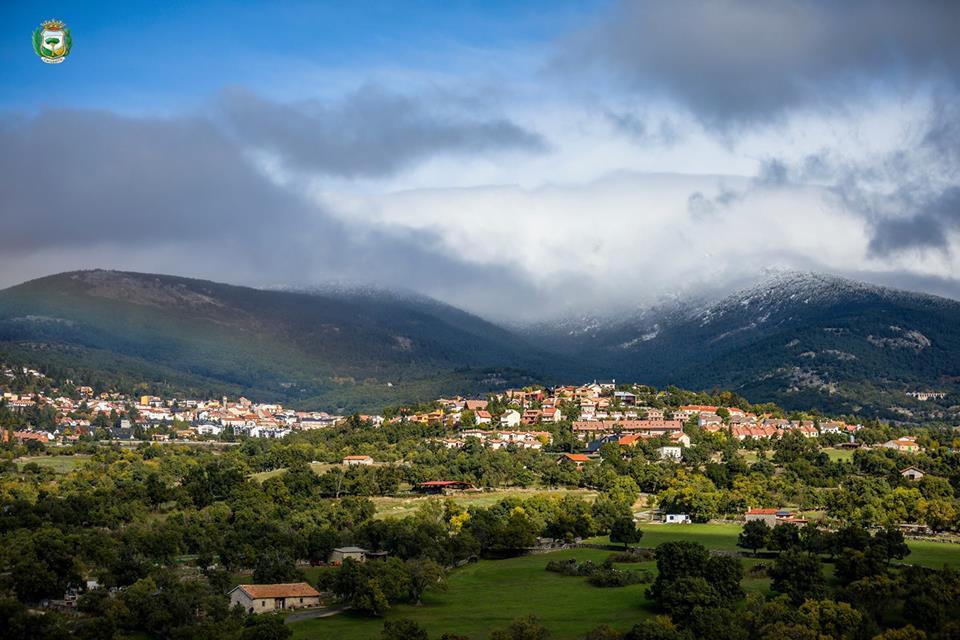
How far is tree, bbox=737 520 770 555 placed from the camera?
6744cm

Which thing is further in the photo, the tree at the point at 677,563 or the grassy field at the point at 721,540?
the grassy field at the point at 721,540

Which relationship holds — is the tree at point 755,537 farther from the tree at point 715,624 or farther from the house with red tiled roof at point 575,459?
the house with red tiled roof at point 575,459

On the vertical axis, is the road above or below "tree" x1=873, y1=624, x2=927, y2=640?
below

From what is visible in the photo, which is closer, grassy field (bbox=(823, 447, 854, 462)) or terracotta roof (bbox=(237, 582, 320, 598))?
terracotta roof (bbox=(237, 582, 320, 598))

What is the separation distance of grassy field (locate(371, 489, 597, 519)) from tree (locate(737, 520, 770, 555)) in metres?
21.4

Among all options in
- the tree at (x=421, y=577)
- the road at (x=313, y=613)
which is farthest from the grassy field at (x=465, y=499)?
the road at (x=313, y=613)

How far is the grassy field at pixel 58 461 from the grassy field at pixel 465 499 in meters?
34.5

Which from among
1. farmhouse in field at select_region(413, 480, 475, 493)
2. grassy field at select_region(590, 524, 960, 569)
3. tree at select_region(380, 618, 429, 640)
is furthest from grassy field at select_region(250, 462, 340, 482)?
tree at select_region(380, 618, 429, 640)

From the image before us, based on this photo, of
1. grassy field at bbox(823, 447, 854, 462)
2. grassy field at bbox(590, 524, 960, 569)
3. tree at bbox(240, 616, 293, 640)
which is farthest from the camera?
grassy field at bbox(823, 447, 854, 462)

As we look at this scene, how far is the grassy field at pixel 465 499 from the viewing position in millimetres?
87000

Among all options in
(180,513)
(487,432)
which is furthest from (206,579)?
(487,432)

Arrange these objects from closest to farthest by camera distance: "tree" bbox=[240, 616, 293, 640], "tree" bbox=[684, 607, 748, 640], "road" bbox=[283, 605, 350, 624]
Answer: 1. "tree" bbox=[684, 607, 748, 640]
2. "tree" bbox=[240, 616, 293, 640]
3. "road" bbox=[283, 605, 350, 624]

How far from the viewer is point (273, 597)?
60438 millimetres

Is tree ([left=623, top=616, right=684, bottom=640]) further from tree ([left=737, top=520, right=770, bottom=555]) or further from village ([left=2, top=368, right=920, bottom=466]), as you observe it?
village ([left=2, top=368, right=920, bottom=466])
